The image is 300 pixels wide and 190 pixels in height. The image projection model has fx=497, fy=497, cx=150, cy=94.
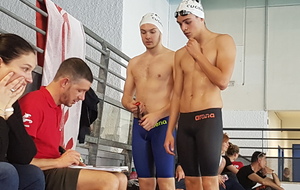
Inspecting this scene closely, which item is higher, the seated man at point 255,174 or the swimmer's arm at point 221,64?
the swimmer's arm at point 221,64

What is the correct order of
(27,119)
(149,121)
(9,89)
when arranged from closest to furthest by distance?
(9,89)
(27,119)
(149,121)

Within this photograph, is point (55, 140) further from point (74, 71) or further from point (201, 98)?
point (201, 98)

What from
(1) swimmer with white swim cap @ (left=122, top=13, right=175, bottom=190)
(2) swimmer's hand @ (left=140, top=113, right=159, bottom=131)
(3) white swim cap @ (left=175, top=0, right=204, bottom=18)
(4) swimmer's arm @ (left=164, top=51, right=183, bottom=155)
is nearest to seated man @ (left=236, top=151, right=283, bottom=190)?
(1) swimmer with white swim cap @ (left=122, top=13, right=175, bottom=190)

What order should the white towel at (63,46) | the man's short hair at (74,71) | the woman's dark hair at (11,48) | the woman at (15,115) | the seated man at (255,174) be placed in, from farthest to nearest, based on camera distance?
1. the seated man at (255,174)
2. the white towel at (63,46)
3. the man's short hair at (74,71)
4. the woman's dark hair at (11,48)
5. the woman at (15,115)

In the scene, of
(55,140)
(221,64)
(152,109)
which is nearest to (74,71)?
(55,140)

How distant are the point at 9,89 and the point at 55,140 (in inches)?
20.7

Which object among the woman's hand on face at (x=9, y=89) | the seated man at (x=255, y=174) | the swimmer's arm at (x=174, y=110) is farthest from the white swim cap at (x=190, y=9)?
the seated man at (x=255, y=174)

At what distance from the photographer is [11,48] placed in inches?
76.9

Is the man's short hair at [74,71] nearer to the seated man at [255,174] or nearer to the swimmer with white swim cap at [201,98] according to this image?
the swimmer with white swim cap at [201,98]

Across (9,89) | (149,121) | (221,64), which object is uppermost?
(221,64)

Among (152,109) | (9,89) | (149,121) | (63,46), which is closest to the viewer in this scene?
(9,89)

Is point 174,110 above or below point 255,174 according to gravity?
above

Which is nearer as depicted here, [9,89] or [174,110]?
[9,89]

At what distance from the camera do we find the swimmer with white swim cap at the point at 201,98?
2668 mm
